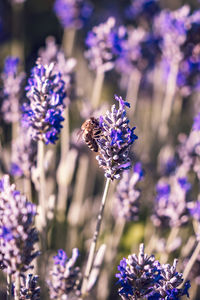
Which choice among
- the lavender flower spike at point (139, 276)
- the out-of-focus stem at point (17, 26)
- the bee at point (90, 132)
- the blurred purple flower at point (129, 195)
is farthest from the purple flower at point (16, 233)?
the out-of-focus stem at point (17, 26)

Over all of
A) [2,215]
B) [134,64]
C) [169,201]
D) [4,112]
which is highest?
[134,64]

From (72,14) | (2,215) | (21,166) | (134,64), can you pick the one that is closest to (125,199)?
(21,166)

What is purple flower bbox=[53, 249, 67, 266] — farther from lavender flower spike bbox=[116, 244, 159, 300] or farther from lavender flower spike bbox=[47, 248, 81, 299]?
lavender flower spike bbox=[116, 244, 159, 300]

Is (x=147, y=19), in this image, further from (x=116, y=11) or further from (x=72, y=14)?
(x=116, y=11)

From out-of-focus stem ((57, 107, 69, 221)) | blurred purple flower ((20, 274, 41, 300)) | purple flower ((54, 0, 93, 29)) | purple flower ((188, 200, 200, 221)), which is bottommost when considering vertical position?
blurred purple flower ((20, 274, 41, 300))

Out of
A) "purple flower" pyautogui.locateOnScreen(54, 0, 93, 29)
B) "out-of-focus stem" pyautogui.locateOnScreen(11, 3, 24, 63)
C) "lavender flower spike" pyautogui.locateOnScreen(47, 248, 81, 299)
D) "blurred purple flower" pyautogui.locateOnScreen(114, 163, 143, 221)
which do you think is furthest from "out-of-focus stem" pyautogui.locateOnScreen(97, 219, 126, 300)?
"out-of-focus stem" pyautogui.locateOnScreen(11, 3, 24, 63)

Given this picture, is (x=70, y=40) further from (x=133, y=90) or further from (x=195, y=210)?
(x=195, y=210)
